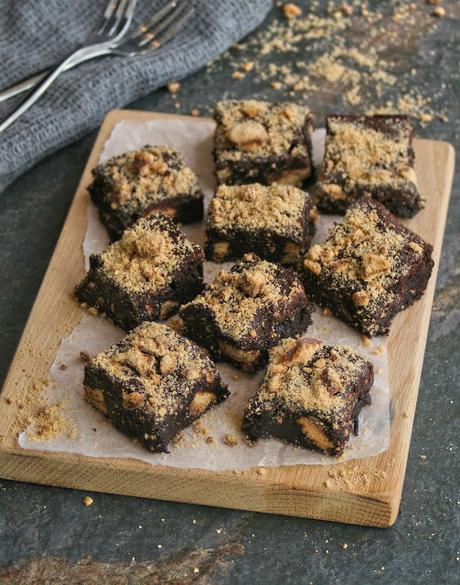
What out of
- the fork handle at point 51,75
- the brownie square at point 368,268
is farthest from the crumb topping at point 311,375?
the fork handle at point 51,75

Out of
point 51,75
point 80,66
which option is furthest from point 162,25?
point 51,75

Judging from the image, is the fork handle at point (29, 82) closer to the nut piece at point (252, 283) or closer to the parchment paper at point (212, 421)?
the parchment paper at point (212, 421)

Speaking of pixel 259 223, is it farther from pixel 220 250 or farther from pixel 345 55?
pixel 345 55

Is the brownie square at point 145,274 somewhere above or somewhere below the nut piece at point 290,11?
above

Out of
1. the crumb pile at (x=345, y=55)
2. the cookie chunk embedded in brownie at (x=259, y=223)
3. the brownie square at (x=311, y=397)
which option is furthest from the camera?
the crumb pile at (x=345, y=55)

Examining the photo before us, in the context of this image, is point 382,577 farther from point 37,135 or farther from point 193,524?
point 37,135

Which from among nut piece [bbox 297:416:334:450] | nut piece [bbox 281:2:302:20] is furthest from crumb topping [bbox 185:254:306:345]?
nut piece [bbox 281:2:302:20]

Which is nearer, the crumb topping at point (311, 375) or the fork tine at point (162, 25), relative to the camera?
the crumb topping at point (311, 375)
